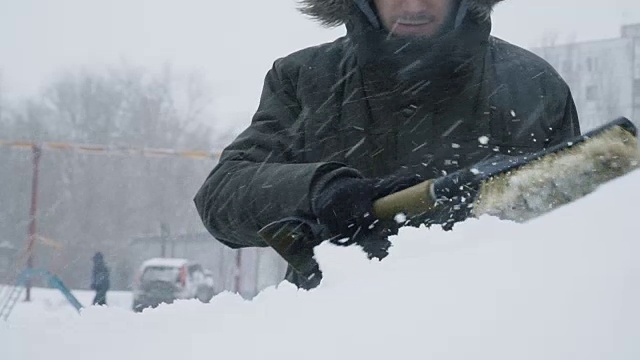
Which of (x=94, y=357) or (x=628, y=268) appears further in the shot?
(x=94, y=357)

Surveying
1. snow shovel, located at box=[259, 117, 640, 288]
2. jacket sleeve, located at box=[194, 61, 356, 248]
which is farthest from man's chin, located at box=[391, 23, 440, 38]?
snow shovel, located at box=[259, 117, 640, 288]

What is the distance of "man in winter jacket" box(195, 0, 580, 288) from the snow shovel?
52 centimetres

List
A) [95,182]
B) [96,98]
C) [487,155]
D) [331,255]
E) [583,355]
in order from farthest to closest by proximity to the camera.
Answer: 1. [96,98]
2. [95,182]
3. [487,155]
4. [331,255]
5. [583,355]

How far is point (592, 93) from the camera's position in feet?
60.2

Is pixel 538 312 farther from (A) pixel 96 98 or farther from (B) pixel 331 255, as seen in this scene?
(A) pixel 96 98

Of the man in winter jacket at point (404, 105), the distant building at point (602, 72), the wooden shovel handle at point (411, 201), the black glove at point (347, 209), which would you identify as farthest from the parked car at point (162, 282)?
the wooden shovel handle at point (411, 201)

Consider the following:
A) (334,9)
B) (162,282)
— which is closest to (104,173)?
(162,282)

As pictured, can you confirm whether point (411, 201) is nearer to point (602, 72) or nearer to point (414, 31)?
point (414, 31)

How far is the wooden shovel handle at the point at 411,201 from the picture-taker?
3.99 ft

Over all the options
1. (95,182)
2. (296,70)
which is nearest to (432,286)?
(296,70)

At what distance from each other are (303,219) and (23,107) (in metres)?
30.5

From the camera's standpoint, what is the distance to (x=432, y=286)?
2.81ft

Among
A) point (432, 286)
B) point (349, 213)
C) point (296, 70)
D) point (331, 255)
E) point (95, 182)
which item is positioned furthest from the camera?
point (95, 182)

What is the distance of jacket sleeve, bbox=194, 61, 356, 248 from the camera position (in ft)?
4.90
